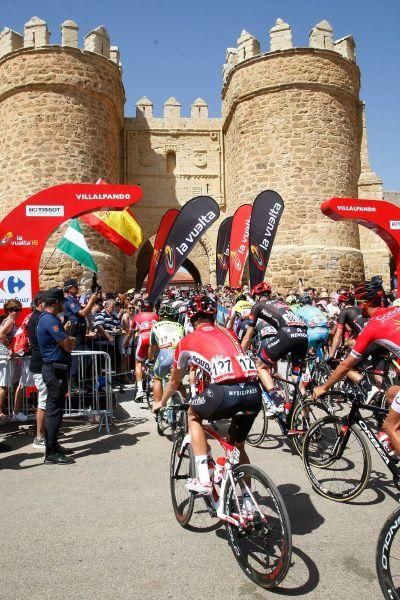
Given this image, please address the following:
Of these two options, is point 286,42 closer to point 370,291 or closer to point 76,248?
point 76,248

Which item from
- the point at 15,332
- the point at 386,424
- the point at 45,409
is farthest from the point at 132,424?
the point at 386,424

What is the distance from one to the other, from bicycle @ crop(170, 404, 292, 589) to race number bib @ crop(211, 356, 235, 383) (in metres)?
0.45

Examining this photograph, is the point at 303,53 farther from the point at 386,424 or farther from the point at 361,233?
the point at 386,424

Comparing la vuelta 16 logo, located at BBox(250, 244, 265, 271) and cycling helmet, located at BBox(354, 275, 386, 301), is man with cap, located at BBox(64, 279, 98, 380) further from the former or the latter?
la vuelta 16 logo, located at BBox(250, 244, 265, 271)

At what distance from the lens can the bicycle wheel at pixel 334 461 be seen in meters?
4.22

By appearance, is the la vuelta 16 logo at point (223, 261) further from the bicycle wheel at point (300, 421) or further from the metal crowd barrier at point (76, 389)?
the bicycle wheel at point (300, 421)

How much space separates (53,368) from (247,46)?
19.1 meters

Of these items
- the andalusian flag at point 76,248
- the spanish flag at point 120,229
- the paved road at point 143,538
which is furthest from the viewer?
the spanish flag at point 120,229

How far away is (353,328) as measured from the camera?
6926 mm

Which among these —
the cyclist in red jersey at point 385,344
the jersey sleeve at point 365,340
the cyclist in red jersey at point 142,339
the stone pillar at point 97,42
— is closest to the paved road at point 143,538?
the cyclist in red jersey at point 385,344

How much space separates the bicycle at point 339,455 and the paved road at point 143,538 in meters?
0.14

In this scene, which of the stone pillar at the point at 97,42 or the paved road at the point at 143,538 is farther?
the stone pillar at the point at 97,42

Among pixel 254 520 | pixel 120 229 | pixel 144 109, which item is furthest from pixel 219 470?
pixel 144 109

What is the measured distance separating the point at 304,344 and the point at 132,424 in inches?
111
